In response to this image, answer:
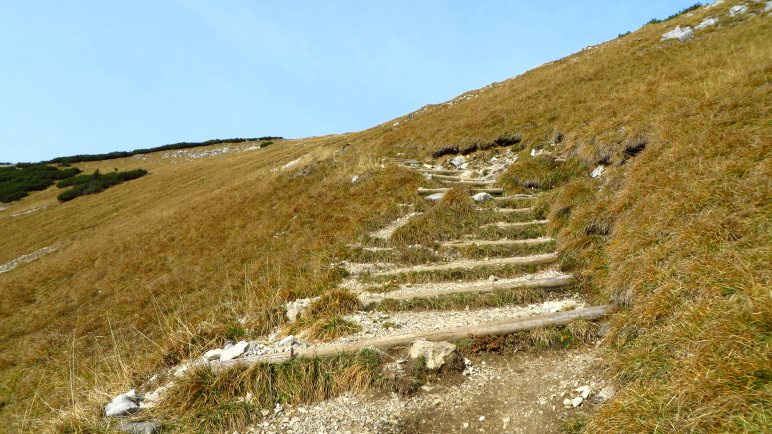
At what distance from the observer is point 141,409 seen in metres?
5.98

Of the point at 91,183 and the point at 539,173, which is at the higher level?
the point at 91,183

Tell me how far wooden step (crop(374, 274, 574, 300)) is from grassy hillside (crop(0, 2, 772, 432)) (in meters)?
0.51

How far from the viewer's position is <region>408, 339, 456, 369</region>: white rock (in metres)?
6.28

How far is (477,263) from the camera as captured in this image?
9.80m

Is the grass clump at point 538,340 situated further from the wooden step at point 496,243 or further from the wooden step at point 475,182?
the wooden step at point 475,182

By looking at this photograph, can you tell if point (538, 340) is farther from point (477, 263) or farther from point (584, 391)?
point (477, 263)

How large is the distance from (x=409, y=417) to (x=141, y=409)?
12.9ft

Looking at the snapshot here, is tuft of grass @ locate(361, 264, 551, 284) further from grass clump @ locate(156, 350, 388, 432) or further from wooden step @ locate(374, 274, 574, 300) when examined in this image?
grass clump @ locate(156, 350, 388, 432)

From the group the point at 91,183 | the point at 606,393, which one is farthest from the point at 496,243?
the point at 91,183

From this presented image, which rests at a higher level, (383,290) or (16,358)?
(383,290)

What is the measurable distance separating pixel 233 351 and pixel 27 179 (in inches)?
2795

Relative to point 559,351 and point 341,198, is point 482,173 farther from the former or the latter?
point 559,351

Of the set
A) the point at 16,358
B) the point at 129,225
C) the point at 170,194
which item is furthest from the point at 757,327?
the point at 170,194

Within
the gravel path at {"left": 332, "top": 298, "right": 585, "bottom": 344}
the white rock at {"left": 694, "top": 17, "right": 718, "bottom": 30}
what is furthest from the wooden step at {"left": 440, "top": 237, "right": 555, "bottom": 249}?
the white rock at {"left": 694, "top": 17, "right": 718, "bottom": 30}
